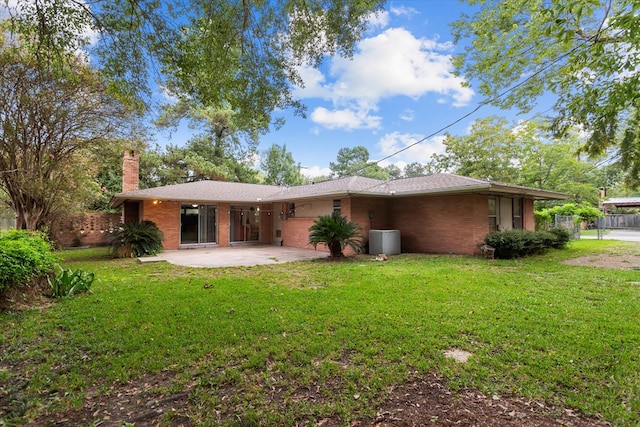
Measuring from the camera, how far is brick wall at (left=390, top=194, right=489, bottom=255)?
10734 millimetres

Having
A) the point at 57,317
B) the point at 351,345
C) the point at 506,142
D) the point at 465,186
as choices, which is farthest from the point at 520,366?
the point at 506,142

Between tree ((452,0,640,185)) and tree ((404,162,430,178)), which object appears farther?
tree ((404,162,430,178))

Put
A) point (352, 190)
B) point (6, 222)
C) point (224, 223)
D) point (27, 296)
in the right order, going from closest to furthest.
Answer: point (27, 296) < point (352, 190) < point (224, 223) < point (6, 222)

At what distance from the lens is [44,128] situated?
869cm

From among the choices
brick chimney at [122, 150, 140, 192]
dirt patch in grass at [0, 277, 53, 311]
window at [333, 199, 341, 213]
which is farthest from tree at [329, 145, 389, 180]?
dirt patch in grass at [0, 277, 53, 311]

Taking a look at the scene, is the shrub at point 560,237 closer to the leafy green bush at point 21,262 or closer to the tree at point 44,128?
the leafy green bush at point 21,262

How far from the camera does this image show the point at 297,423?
87.0 inches

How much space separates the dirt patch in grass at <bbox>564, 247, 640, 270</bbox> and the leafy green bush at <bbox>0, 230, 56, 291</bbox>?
1288 cm

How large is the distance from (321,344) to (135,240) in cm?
1043

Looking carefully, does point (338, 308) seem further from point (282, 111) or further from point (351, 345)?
point (282, 111)

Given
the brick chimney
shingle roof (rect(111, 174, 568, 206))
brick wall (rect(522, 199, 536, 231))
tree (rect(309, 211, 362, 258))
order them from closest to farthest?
tree (rect(309, 211, 362, 258))
shingle roof (rect(111, 174, 568, 206))
brick wall (rect(522, 199, 536, 231))
the brick chimney

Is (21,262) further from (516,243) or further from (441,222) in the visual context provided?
(516,243)

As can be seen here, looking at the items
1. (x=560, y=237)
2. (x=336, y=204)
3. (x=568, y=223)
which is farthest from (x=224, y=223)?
(x=568, y=223)

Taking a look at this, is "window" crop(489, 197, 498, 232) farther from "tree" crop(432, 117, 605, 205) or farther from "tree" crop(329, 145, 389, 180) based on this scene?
"tree" crop(329, 145, 389, 180)
